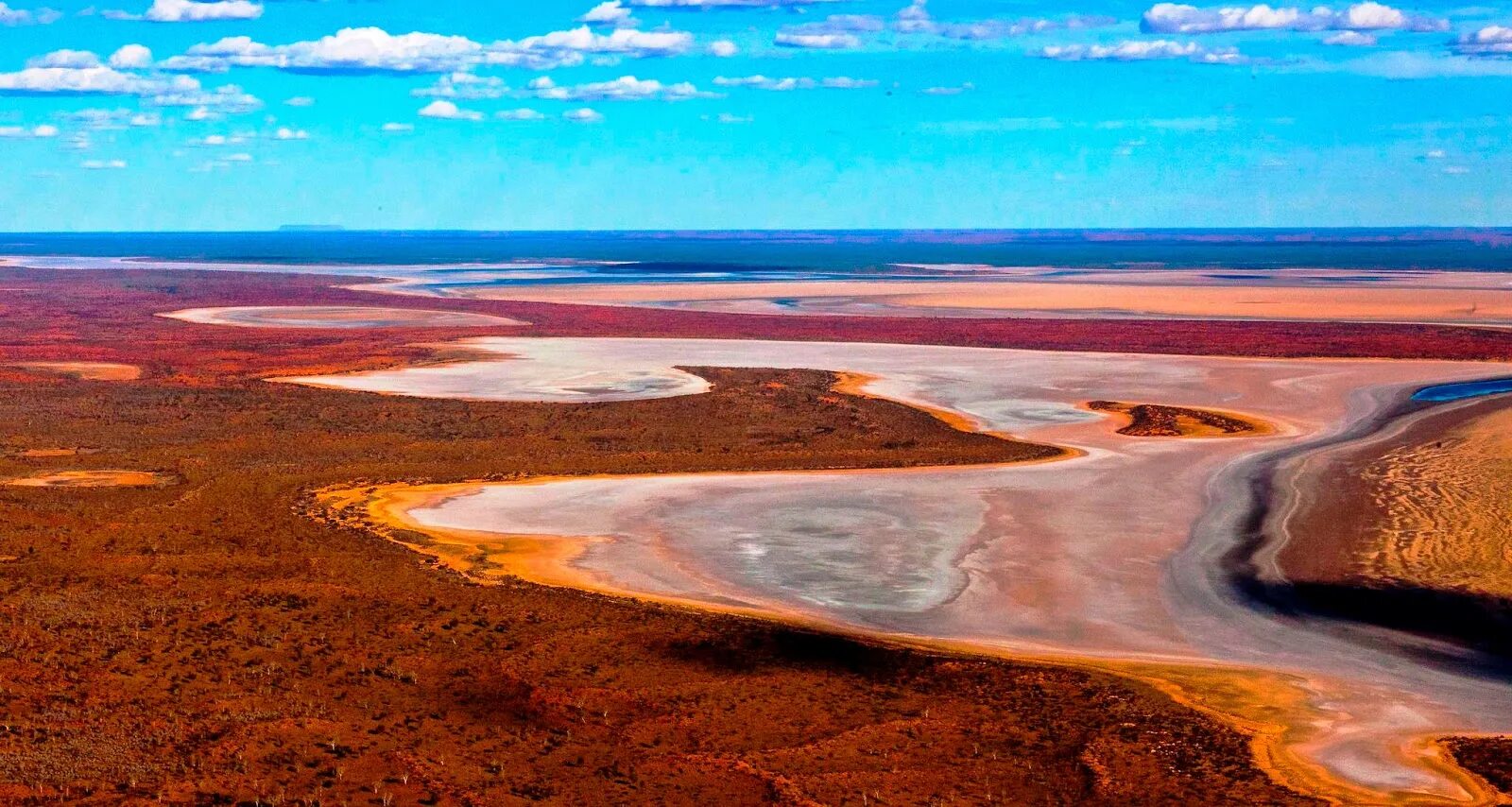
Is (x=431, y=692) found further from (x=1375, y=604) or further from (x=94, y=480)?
(x=94, y=480)

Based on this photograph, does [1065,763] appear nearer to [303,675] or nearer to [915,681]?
[915,681]

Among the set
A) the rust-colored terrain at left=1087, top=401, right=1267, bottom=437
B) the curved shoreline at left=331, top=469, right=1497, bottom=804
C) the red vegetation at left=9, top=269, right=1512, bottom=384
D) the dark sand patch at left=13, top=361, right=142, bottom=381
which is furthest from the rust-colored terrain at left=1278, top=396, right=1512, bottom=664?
the dark sand patch at left=13, top=361, right=142, bottom=381

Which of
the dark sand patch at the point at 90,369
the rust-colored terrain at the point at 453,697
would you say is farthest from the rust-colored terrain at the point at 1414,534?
the dark sand patch at the point at 90,369

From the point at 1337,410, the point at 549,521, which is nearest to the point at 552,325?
the point at 1337,410

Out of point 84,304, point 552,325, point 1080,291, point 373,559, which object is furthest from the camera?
point 1080,291

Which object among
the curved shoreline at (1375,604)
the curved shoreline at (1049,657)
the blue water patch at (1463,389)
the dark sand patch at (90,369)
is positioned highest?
the blue water patch at (1463,389)

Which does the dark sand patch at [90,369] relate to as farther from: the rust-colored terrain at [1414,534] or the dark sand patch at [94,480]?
the rust-colored terrain at [1414,534]
